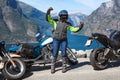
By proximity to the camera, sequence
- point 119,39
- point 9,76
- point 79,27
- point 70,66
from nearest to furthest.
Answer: point 9,76 < point 79,27 < point 119,39 < point 70,66

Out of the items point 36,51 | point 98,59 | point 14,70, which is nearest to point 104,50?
point 98,59

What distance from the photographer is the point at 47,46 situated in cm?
1145

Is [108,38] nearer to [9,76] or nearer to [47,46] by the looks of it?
[47,46]

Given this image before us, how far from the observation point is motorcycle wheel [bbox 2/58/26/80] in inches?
376

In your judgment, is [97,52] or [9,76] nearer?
[9,76]

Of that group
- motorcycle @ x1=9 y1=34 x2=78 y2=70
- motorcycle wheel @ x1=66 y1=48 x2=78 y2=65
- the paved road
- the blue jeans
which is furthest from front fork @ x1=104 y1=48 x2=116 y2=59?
motorcycle @ x1=9 y1=34 x2=78 y2=70

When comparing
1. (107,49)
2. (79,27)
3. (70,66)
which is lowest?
(70,66)

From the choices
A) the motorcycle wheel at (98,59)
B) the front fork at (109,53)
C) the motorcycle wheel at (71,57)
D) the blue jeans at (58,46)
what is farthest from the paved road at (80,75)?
the motorcycle wheel at (71,57)

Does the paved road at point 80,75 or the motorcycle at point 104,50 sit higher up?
the motorcycle at point 104,50

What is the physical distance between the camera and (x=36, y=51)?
449 inches

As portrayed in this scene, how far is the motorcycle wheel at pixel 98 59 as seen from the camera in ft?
34.8

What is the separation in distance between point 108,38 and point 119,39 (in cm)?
51

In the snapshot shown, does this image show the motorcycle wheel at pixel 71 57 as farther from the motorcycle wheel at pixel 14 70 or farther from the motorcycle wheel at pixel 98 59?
the motorcycle wheel at pixel 14 70

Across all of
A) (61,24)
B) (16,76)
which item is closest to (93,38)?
(61,24)
